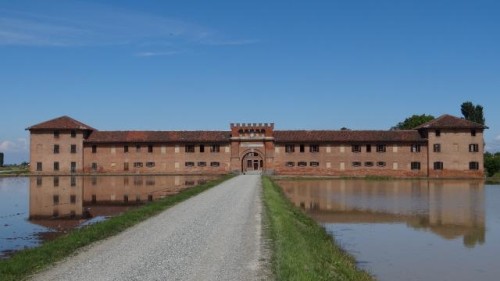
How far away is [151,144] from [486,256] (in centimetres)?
5659

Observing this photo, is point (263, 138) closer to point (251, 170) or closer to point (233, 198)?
point (251, 170)

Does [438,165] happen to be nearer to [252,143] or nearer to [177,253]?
[252,143]

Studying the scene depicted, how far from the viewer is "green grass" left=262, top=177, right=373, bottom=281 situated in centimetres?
1032

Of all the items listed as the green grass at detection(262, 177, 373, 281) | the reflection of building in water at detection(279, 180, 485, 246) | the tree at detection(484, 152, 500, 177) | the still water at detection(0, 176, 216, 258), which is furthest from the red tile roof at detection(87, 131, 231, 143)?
the green grass at detection(262, 177, 373, 281)

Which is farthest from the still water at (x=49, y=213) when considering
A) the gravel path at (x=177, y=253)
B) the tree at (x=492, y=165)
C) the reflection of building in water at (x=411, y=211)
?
the tree at (x=492, y=165)

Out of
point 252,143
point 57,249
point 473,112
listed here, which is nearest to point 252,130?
point 252,143

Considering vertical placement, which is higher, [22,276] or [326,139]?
[326,139]

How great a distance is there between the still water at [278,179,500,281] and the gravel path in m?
3.00

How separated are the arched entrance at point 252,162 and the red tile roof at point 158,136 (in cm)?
357

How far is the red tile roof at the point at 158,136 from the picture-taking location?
6731cm

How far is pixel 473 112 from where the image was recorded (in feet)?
291

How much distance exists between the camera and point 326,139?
65.3 m

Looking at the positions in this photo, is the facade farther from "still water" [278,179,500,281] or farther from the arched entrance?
"still water" [278,179,500,281]

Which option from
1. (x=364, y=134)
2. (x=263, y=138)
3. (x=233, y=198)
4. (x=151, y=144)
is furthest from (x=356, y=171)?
(x=233, y=198)
